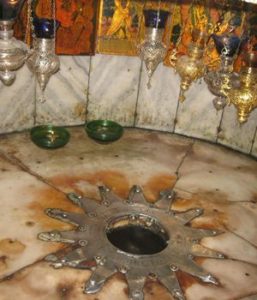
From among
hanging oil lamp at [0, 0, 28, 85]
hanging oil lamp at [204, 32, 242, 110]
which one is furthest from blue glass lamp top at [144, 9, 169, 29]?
hanging oil lamp at [0, 0, 28, 85]

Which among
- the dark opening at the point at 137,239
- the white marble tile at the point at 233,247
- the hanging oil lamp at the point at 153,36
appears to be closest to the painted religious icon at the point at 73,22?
the hanging oil lamp at the point at 153,36

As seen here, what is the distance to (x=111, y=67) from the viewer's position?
4.46 metres

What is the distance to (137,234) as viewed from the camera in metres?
3.18

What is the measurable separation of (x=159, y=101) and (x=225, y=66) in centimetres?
174

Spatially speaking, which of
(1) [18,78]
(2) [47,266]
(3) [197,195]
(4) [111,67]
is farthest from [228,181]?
(1) [18,78]

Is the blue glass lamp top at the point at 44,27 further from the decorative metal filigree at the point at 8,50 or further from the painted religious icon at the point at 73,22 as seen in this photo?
the painted religious icon at the point at 73,22

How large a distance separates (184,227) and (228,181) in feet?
3.22

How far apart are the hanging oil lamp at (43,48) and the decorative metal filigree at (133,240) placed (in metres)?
1.05

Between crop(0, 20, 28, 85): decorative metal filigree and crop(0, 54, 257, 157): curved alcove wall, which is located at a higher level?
crop(0, 20, 28, 85): decorative metal filigree

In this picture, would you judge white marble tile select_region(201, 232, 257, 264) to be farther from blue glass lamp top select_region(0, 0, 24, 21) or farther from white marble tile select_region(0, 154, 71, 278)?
blue glass lamp top select_region(0, 0, 24, 21)

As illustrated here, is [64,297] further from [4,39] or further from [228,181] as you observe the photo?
[228,181]

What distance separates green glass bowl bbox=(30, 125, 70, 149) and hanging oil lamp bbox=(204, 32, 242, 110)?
1659mm

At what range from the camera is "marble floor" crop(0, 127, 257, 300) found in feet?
8.49

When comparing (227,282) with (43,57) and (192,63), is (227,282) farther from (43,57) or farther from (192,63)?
(43,57)
